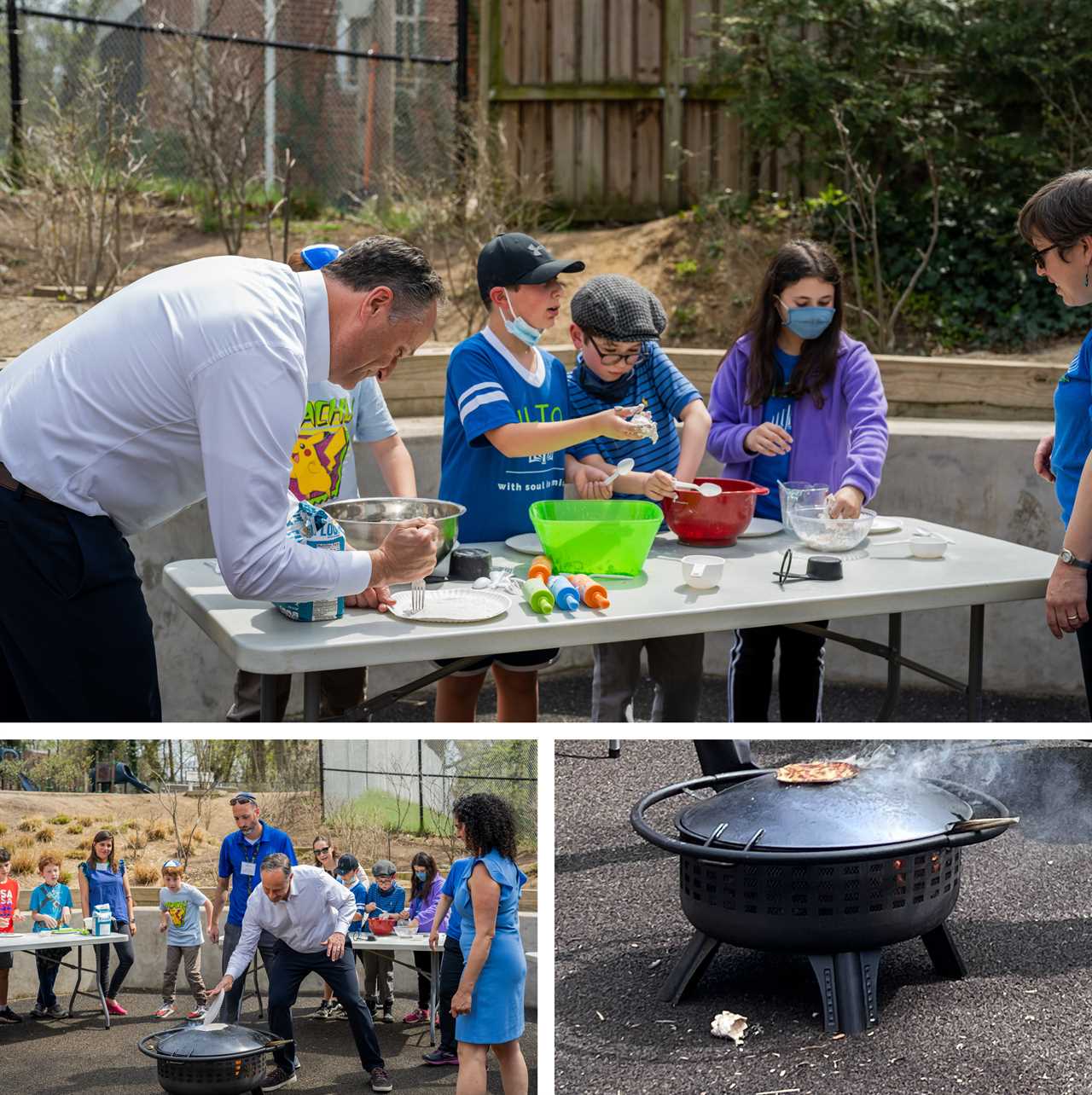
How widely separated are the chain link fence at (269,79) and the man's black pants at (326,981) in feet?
23.4

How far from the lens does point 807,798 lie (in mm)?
2119

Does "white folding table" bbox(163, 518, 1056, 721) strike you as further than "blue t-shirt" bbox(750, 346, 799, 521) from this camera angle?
No

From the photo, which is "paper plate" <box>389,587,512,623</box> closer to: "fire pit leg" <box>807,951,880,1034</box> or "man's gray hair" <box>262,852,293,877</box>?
"man's gray hair" <box>262,852,293,877</box>

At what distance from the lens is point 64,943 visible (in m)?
2.04

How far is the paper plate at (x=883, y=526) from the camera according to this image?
382cm

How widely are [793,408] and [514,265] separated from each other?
943mm

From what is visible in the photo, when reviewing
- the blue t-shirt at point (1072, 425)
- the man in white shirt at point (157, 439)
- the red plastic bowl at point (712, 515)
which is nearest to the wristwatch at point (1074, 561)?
the blue t-shirt at point (1072, 425)

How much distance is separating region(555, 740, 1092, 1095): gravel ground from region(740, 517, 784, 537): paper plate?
1.58m

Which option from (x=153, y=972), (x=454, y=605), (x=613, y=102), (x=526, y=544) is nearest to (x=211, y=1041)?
(x=153, y=972)

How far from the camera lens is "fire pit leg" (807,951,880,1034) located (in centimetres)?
200

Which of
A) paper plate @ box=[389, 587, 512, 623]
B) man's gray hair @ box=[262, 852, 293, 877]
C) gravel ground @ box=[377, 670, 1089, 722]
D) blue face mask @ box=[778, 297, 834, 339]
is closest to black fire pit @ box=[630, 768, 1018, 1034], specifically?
man's gray hair @ box=[262, 852, 293, 877]

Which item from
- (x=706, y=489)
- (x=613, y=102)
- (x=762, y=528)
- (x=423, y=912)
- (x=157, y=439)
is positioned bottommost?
(x=423, y=912)

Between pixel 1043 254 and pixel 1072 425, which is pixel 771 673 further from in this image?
pixel 1043 254

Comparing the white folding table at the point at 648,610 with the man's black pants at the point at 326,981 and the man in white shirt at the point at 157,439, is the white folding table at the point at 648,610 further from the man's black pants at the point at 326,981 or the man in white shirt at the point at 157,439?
the man's black pants at the point at 326,981
